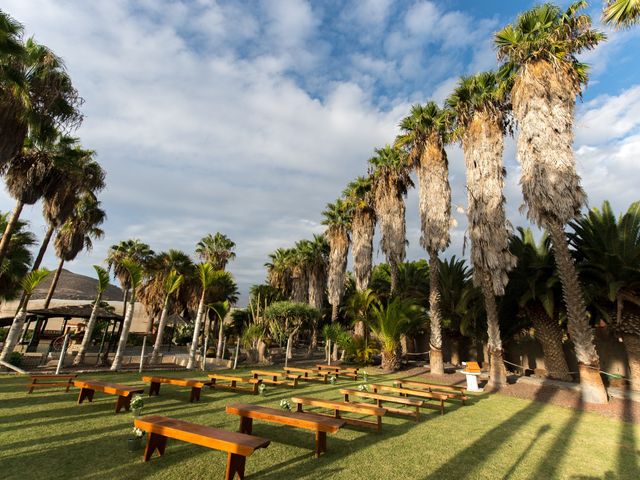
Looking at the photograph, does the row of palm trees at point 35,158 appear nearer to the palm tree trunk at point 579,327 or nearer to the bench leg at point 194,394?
the bench leg at point 194,394

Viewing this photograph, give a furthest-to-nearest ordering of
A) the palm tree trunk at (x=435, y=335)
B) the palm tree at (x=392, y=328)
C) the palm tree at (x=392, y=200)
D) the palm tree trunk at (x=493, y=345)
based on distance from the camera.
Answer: the palm tree at (x=392, y=200) < the palm tree at (x=392, y=328) < the palm tree trunk at (x=435, y=335) < the palm tree trunk at (x=493, y=345)

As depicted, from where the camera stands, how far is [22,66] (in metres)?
10.7

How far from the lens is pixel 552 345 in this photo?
15.8 m

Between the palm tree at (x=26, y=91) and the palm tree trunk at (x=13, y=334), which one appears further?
the palm tree trunk at (x=13, y=334)

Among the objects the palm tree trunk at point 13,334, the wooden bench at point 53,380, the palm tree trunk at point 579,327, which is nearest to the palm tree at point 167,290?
the palm tree trunk at point 13,334

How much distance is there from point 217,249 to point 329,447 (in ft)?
95.2

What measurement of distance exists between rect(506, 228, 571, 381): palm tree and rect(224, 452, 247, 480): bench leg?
603 inches

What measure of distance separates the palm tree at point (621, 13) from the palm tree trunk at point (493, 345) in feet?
35.3

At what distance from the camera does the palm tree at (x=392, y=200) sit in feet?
76.2

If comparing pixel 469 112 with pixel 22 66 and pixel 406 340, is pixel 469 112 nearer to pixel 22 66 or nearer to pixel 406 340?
pixel 406 340

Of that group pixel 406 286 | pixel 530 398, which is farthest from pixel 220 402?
pixel 406 286

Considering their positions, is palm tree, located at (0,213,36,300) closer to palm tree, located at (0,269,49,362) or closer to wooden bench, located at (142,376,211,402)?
palm tree, located at (0,269,49,362)

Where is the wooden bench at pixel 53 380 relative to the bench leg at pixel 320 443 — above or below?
above

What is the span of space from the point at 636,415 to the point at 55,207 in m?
26.3
